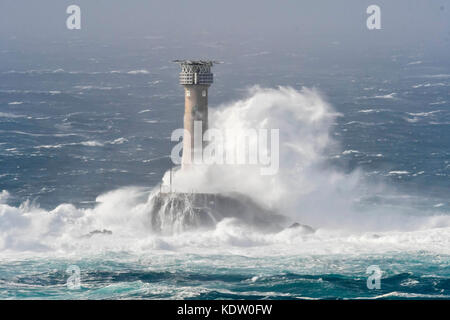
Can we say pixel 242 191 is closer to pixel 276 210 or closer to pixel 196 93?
pixel 276 210

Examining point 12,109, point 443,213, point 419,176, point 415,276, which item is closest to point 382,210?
point 443,213

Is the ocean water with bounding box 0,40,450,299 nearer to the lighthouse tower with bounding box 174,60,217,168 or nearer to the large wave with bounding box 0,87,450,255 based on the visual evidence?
the large wave with bounding box 0,87,450,255

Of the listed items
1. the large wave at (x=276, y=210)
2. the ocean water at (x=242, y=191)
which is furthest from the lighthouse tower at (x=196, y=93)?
the ocean water at (x=242, y=191)

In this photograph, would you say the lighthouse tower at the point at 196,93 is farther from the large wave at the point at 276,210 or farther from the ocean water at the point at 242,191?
the ocean water at the point at 242,191

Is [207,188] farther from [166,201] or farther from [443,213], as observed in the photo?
[443,213]

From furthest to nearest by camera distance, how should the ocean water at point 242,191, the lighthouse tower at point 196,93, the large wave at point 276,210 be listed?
the lighthouse tower at point 196,93 < the large wave at point 276,210 < the ocean water at point 242,191

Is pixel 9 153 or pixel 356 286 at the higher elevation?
pixel 9 153
